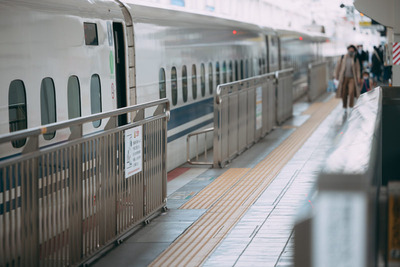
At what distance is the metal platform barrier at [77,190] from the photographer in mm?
5113

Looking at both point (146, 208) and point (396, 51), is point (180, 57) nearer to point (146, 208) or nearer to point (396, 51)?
point (396, 51)

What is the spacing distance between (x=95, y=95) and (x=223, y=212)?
207cm

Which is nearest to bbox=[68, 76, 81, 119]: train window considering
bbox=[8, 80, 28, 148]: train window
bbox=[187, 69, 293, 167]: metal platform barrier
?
bbox=[8, 80, 28, 148]: train window

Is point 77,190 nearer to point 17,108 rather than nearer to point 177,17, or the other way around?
point 17,108

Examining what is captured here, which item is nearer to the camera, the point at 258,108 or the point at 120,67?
the point at 120,67

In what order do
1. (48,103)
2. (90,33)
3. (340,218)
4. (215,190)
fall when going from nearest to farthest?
(340,218)
(48,103)
(90,33)
(215,190)

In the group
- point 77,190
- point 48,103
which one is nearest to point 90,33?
point 48,103

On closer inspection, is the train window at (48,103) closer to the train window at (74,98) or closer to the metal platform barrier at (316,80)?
the train window at (74,98)

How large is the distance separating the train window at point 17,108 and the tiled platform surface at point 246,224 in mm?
1426

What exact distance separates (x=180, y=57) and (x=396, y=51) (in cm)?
390

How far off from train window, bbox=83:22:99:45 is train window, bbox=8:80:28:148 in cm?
185

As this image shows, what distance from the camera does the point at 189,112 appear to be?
13727 millimetres

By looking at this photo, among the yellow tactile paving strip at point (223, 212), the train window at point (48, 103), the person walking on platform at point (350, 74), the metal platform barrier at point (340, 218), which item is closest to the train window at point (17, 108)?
the train window at point (48, 103)

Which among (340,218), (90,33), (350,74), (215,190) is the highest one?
(90,33)
